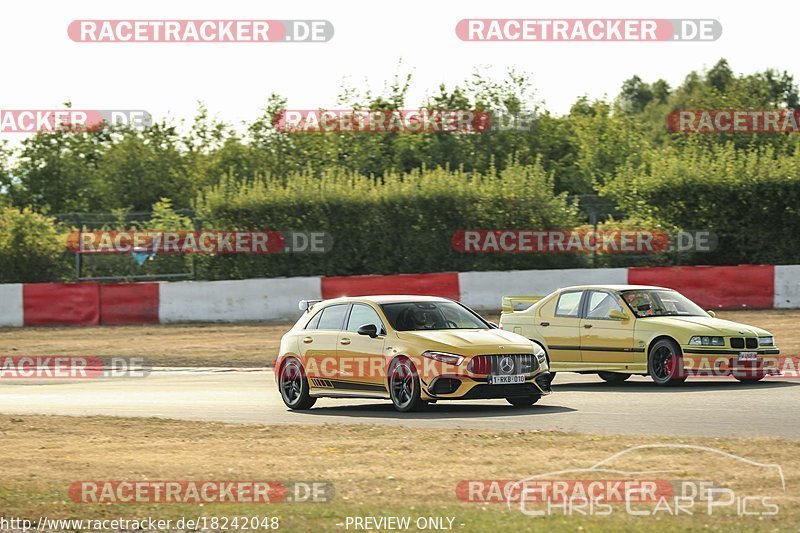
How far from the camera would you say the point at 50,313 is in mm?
33781

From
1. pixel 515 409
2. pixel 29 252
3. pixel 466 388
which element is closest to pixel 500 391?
pixel 466 388

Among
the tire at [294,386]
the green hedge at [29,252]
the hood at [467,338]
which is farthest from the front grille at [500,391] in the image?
the green hedge at [29,252]

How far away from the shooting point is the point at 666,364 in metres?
17.7

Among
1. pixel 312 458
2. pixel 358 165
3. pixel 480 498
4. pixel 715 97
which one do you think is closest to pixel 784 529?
pixel 480 498

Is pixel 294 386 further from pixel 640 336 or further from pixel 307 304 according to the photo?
pixel 640 336

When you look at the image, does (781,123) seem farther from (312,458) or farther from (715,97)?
(312,458)

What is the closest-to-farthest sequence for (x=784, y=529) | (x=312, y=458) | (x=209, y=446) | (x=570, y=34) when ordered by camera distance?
1. (x=784, y=529)
2. (x=312, y=458)
3. (x=209, y=446)
4. (x=570, y=34)

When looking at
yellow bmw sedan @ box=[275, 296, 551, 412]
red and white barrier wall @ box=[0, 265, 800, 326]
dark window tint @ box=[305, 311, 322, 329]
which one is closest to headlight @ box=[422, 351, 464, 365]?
yellow bmw sedan @ box=[275, 296, 551, 412]

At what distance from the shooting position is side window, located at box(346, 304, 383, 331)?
52.7 ft

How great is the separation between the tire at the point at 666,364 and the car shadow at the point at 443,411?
8.40 feet

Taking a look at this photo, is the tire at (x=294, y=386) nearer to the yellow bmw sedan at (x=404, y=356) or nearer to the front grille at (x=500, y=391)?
the yellow bmw sedan at (x=404, y=356)

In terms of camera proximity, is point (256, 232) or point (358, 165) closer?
point (256, 232)

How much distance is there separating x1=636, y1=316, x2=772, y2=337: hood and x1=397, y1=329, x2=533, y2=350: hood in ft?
9.15

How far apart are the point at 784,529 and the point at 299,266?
28.5 meters
